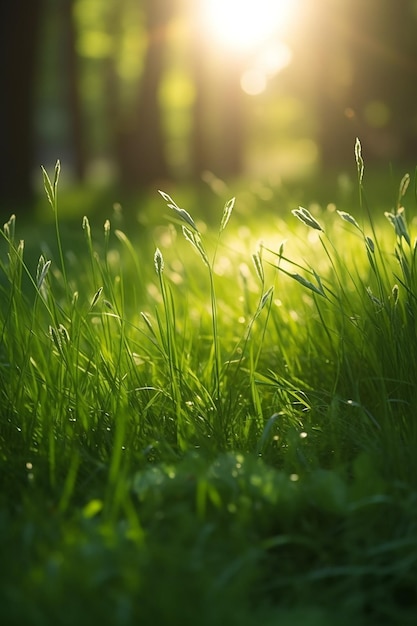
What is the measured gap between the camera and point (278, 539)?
157cm

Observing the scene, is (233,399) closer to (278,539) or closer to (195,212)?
(278,539)

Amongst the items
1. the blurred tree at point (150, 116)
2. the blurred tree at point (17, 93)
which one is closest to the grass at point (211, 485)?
the blurred tree at point (17, 93)

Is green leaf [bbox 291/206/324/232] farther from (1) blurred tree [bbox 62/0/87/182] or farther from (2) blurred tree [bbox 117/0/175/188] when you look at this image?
(1) blurred tree [bbox 62/0/87/182]

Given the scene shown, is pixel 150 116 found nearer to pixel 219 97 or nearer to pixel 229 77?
pixel 229 77

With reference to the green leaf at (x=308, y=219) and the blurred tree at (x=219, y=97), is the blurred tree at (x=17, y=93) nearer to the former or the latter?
the blurred tree at (x=219, y=97)

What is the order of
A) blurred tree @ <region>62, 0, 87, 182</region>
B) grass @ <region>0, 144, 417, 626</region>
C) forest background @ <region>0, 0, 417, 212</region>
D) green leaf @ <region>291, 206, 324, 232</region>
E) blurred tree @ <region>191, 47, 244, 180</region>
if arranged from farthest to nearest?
blurred tree @ <region>62, 0, 87, 182</region> → blurred tree @ <region>191, 47, 244, 180</region> → forest background @ <region>0, 0, 417, 212</region> → green leaf @ <region>291, 206, 324, 232</region> → grass @ <region>0, 144, 417, 626</region>

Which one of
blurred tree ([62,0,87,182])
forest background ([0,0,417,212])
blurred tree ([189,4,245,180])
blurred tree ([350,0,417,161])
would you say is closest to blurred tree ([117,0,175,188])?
forest background ([0,0,417,212])

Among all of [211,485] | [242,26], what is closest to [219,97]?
[242,26]

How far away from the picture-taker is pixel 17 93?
11.5 m

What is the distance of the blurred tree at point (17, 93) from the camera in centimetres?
1124

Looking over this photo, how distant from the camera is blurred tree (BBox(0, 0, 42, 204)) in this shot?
11242mm

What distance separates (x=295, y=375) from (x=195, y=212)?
6.84 meters

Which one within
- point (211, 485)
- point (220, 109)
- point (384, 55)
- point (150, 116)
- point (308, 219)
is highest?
point (220, 109)

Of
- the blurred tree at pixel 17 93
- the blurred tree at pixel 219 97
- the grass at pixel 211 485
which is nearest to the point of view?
the grass at pixel 211 485
